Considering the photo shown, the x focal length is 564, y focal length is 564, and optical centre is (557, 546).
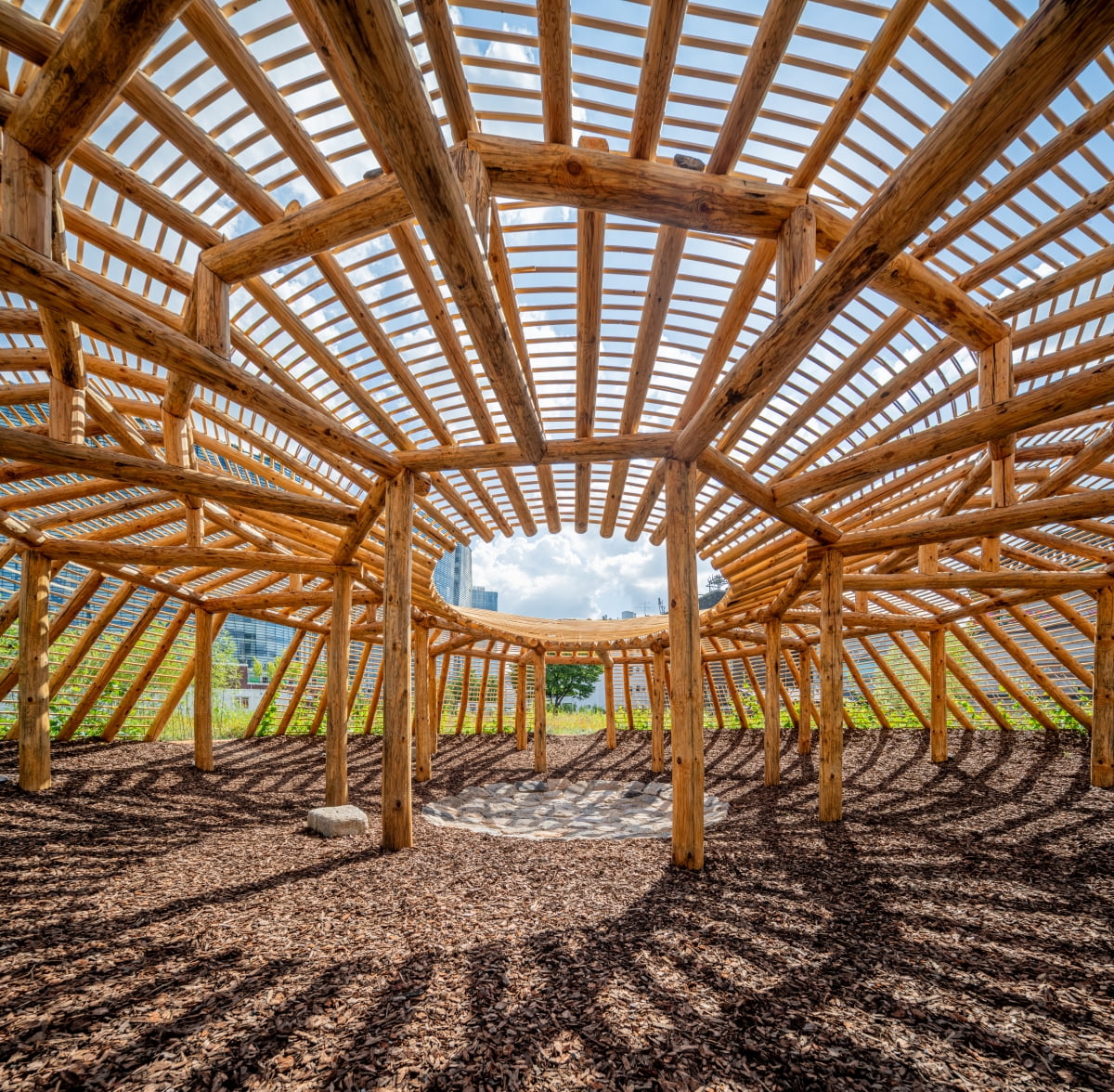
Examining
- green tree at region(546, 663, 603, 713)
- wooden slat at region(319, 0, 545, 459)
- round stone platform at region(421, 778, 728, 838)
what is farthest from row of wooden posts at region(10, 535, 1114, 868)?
green tree at region(546, 663, 603, 713)

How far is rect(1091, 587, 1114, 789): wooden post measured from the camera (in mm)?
8195

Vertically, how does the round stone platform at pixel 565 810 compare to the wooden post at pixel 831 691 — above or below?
below

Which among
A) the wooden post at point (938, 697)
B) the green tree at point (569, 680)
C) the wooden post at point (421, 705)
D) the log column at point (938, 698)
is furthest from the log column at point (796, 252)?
the green tree at point (569, 680)

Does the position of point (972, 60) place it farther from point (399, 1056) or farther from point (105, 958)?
point (105, 958)

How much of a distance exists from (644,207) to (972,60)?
1802mm

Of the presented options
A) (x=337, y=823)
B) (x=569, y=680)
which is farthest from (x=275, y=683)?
(x=569, y=680)

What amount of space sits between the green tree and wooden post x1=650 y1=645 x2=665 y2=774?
11385mm

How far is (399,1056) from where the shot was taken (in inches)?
86.7

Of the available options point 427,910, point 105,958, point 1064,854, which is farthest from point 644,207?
point 1064,854

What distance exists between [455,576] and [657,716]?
77574 mm

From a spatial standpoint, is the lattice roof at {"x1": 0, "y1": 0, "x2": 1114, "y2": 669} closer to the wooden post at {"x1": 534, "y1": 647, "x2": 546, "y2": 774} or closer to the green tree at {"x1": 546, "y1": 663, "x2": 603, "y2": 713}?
the wooden post at {"x1": 534, "y1": 647, "x2": 546, "y2": 774}

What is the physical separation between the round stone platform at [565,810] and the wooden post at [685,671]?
2.06 metres

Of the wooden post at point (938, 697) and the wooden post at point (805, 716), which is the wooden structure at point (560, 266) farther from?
the wooden post at point (805, 716)

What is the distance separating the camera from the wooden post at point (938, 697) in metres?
10.7
